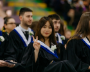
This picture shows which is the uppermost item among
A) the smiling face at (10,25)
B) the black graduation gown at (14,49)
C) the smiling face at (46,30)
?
the smiling face at (46,30)

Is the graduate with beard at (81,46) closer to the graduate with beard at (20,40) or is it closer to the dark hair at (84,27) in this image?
the dark hair at (84,27)

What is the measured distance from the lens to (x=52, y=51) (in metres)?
5.45

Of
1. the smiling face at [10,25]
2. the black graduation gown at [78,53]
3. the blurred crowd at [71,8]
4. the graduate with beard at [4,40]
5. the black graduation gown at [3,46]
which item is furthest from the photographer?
the blurred crowd at [71,8]

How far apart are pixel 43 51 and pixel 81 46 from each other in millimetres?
791

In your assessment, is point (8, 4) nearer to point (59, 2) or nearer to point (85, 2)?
point (59, 2)

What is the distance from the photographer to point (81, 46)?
541 cm

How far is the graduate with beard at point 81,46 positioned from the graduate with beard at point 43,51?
0.32 meters

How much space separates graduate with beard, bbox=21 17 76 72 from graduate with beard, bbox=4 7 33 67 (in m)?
0.98

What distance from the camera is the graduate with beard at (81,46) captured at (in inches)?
210

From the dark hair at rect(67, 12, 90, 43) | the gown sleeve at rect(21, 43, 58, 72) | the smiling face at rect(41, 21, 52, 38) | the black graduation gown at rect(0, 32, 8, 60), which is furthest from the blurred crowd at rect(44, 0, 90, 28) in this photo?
the gown sleeve at rect(21, 43, 58, 72)

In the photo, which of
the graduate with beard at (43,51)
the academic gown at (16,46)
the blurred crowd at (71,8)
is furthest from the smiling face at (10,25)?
the blurred crowd at (71,8)

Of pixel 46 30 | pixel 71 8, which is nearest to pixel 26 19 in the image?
pixel 46 30

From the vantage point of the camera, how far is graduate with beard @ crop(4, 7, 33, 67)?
6.29m

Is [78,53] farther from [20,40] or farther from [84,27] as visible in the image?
[20,40]
